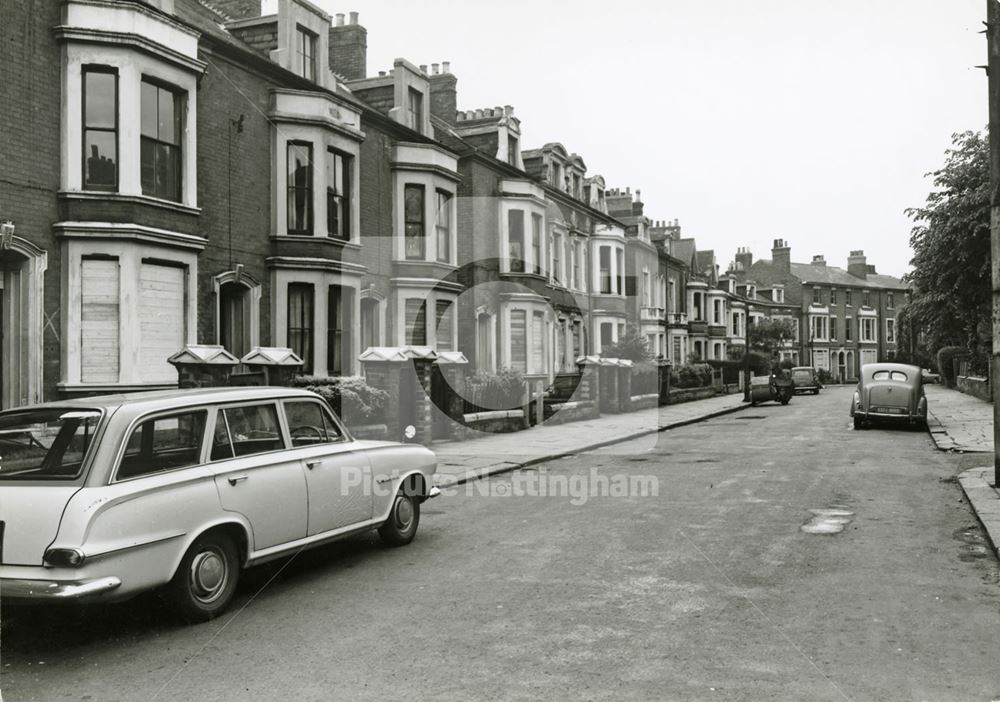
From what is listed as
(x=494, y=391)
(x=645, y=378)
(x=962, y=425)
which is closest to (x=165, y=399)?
(x=494, y=391)

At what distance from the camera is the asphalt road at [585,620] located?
4.57 metres

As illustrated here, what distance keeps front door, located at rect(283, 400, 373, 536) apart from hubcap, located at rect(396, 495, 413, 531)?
1.82ft

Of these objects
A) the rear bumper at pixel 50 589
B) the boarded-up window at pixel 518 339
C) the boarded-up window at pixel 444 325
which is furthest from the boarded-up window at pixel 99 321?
the boarded-up window at pixel 518 339

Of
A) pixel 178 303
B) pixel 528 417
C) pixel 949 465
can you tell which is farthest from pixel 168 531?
pixel 528 417

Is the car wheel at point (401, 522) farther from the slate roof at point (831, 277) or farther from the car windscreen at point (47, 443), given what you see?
the slate roof at point (831, 277)

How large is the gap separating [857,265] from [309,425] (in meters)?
89.3

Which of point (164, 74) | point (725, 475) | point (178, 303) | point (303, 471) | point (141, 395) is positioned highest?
point (164, 74)

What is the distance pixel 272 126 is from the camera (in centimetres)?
1878

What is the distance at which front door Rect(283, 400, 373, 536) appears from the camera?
272 inches

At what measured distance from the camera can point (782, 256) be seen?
81438mm

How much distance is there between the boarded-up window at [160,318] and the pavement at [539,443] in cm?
559

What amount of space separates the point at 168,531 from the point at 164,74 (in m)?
12.4

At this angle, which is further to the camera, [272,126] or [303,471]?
[272,126]

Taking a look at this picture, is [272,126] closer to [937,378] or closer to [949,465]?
[949,465]
